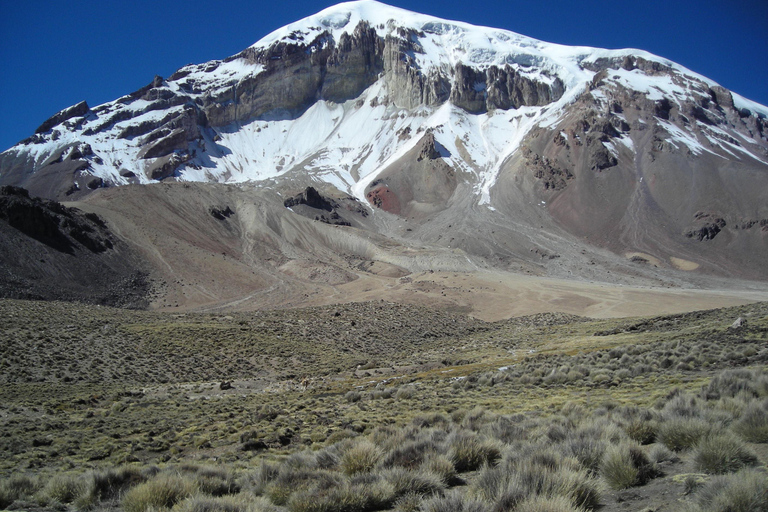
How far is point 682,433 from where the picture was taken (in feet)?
22.6

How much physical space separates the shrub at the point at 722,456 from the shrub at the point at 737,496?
→ 115 centimetres

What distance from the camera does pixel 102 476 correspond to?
7617 mm

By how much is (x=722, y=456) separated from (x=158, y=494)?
7.28 metres

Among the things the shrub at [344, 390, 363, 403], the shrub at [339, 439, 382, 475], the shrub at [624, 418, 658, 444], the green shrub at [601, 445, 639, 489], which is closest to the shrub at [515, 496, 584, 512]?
the green shrub at [601, 445, 639, 489]

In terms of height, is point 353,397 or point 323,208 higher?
point 323,208

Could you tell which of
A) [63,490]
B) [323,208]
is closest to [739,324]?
[63,490]

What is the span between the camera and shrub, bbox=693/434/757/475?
18.5 ft

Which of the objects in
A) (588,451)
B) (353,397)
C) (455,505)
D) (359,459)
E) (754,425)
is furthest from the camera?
(353,397)

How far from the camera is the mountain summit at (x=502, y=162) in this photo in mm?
110625

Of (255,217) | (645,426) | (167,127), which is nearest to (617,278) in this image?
(255,217)

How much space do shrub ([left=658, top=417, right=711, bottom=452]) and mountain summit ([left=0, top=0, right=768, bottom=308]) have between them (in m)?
87.5

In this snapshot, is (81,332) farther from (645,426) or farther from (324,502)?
(645,426)

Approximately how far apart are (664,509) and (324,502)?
12.9 feet

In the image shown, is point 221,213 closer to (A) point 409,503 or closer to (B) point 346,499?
(B) point 346,499
